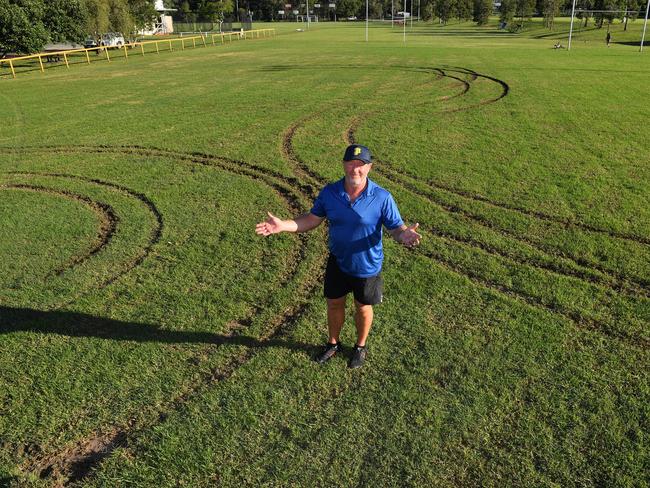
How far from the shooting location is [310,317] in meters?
5.73

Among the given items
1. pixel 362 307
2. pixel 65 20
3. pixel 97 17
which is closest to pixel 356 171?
pixel 362 307

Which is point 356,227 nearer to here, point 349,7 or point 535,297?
point 535,297

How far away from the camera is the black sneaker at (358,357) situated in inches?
192

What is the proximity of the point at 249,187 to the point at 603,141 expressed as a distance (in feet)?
29.7

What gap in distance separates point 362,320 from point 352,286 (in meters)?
0.39

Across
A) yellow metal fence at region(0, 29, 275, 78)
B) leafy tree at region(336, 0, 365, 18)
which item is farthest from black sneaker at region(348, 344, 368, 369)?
leafy tree at region(336, 0, 365, 18)

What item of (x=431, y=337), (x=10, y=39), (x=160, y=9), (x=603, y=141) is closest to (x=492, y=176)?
(x=603, y=141)

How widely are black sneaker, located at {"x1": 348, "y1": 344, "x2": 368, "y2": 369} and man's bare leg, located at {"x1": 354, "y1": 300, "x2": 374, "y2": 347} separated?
2.4 inches

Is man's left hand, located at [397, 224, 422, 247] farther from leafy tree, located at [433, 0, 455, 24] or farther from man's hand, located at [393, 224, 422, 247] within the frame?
leafy tree, located at [433, 0, 455, 24]

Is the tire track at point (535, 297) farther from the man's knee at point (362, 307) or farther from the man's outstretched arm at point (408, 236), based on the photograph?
the man's outstretched arm at point (408, 236)

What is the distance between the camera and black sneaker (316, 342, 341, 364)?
499 centimetres

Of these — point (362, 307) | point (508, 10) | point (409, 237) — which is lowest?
point (362, 307)

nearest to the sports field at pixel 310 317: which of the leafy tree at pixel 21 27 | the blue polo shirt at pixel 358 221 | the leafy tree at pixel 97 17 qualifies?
the blue polo shirt at pixel 358 221

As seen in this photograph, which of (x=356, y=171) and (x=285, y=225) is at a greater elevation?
(x=356, y=171)
